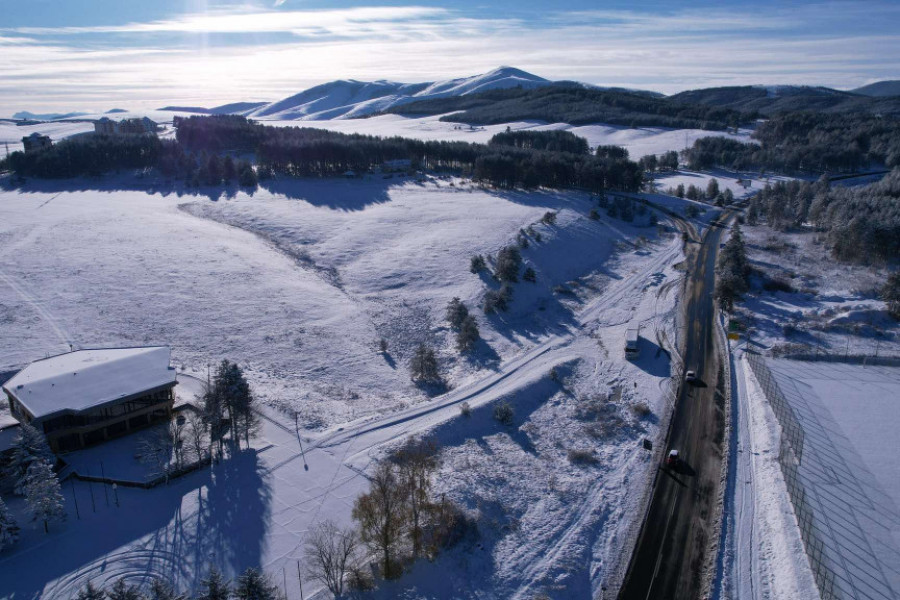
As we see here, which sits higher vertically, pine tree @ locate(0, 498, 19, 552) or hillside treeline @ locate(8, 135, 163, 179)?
hillside treeline @ locate(8, 135, 163, 179)

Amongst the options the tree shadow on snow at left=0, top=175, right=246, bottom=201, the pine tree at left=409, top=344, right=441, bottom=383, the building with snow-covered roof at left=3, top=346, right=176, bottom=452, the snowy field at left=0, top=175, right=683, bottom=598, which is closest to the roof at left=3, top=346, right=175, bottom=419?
the building with snow-covered roof at left=3, top=346, right=176, bottom=452

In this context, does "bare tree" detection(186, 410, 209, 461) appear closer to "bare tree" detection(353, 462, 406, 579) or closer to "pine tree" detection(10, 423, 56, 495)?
"pine tree" detection(10, 423, 56, 495)

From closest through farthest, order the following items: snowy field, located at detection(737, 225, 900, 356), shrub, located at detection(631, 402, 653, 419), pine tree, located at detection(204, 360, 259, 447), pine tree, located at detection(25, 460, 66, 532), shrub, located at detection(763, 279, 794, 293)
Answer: pine tree, located at detection(25, 460, 66, 532) → pine tree, located at detection(204, 360, 259, 447) → shrub, located at detection(631, 402, 653, 419) → snowy field, located at detection(737, 225, 900, 356) → shrub, located at detection(763, 279, 794, 293)

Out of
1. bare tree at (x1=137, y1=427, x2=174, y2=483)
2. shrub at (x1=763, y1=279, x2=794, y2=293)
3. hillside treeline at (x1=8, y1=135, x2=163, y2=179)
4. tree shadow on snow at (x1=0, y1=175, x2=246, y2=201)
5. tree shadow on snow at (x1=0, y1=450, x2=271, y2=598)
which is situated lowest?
tree shadow on snow at (x1=0, y1=450, x2=271, y2=598)

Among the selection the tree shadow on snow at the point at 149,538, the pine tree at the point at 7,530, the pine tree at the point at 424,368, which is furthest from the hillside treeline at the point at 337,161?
the pine tree at the point at 7,530

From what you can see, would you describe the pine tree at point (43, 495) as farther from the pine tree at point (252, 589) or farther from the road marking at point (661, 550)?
the road marking at point (661, 550)

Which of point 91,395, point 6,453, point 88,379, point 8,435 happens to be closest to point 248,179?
point 88,379

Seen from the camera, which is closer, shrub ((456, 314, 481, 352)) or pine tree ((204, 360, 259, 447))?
pine tree ((204, 360, 259, 447))

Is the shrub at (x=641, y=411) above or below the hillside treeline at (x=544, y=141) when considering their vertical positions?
below
